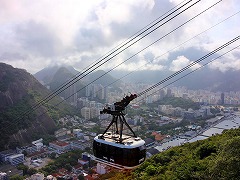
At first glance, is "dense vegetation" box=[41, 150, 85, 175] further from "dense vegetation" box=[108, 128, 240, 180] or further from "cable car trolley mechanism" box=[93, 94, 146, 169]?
"cable car trolley mechanism" box=[93, 94, 146, 169]

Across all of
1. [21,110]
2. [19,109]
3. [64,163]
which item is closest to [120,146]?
[64,163]

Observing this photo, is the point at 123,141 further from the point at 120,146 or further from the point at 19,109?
the point at 19,109

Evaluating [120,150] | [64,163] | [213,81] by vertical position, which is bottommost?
[213,81]

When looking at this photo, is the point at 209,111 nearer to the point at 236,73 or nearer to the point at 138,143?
the point at 138,143

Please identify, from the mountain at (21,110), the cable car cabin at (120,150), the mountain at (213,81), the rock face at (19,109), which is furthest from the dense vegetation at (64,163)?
the mountain at (213,81)

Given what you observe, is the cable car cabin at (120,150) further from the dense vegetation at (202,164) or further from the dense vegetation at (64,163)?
the dense vegetation at (64,163)

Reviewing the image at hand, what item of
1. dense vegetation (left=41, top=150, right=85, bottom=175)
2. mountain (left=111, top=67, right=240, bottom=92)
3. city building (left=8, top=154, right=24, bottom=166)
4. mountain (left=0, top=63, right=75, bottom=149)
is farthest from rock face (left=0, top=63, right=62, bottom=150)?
mountain (left=111, top=67, right=240, bottom=92)
